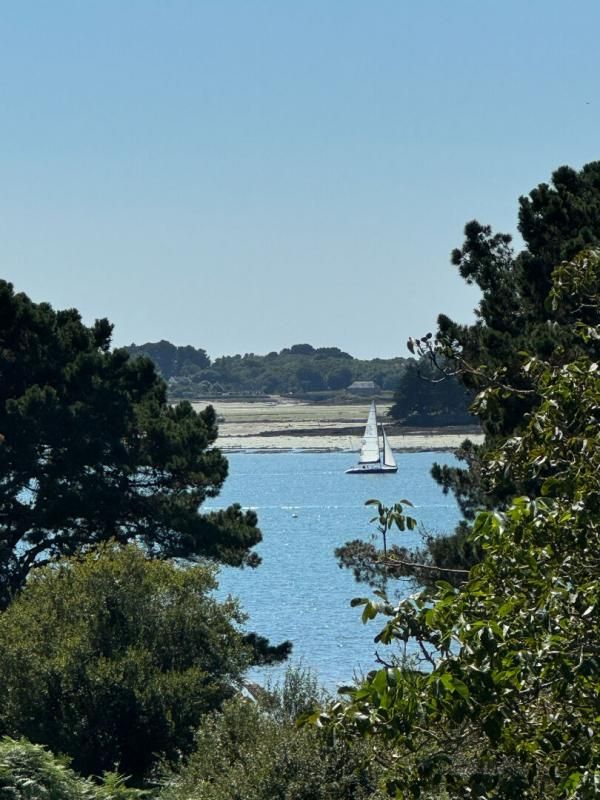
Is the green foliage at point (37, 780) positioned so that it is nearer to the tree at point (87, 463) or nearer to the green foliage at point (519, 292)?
the green foliage at point (519, 292)

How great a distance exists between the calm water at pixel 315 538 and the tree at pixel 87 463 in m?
5.96

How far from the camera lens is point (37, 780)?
14.6 metres

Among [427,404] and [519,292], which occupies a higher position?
[519,292]

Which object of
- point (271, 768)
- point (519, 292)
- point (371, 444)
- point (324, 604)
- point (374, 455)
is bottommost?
point (324, 604)

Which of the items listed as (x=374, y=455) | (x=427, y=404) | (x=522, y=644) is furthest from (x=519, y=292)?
(x=427, y=404)

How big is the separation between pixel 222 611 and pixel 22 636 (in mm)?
3574

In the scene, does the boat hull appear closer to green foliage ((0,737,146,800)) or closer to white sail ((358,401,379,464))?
white sail ((358,401,379,464))

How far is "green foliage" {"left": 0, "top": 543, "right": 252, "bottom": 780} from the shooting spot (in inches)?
938

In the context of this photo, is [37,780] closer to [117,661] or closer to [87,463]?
[117,661]

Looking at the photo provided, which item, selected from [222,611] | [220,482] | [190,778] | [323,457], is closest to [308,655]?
[220,482]

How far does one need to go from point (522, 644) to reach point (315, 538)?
83.1 metres

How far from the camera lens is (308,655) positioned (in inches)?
1810

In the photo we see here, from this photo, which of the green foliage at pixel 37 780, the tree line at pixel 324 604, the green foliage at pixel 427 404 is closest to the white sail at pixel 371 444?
the green foliage at pixel 427 404

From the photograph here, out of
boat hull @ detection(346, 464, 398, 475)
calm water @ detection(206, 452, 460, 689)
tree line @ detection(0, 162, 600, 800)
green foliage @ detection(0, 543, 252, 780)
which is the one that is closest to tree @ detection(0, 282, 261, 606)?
tree line @ detection(0, 162, 600, 800)
